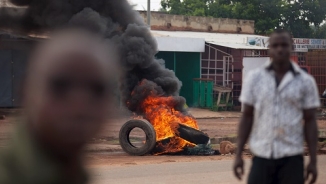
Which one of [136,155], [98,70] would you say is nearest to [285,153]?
[98,70]

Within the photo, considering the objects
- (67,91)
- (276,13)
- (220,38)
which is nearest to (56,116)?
(67,91)

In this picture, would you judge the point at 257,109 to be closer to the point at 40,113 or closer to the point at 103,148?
the point at 40,113

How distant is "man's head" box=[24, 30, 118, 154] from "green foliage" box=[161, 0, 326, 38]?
129ft

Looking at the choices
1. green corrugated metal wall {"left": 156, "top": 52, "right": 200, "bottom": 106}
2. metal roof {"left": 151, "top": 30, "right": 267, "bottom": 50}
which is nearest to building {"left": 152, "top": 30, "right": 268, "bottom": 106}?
metal roof {"left": 151, "top": 30, "right": 267, "bottom": 50}

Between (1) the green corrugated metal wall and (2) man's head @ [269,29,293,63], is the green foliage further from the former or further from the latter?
(2) man's head @ [269,29,293,63]

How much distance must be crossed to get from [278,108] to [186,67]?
24.6m

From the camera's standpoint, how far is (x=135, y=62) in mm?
17141

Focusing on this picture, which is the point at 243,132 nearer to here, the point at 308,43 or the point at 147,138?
the point at 147,138

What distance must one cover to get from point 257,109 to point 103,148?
998 centimetres

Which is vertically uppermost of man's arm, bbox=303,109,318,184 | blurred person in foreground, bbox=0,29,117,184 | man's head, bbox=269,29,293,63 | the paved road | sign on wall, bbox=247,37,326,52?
sign on wall, bbox=247,37,326,52

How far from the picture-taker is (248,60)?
90.5 feet

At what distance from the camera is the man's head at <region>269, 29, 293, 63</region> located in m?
5.07

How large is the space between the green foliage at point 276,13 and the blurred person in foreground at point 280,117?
35.4 meters

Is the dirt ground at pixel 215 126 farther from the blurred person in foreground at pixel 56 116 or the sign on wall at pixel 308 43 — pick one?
the blurred person in foreground at pixel 56 116
